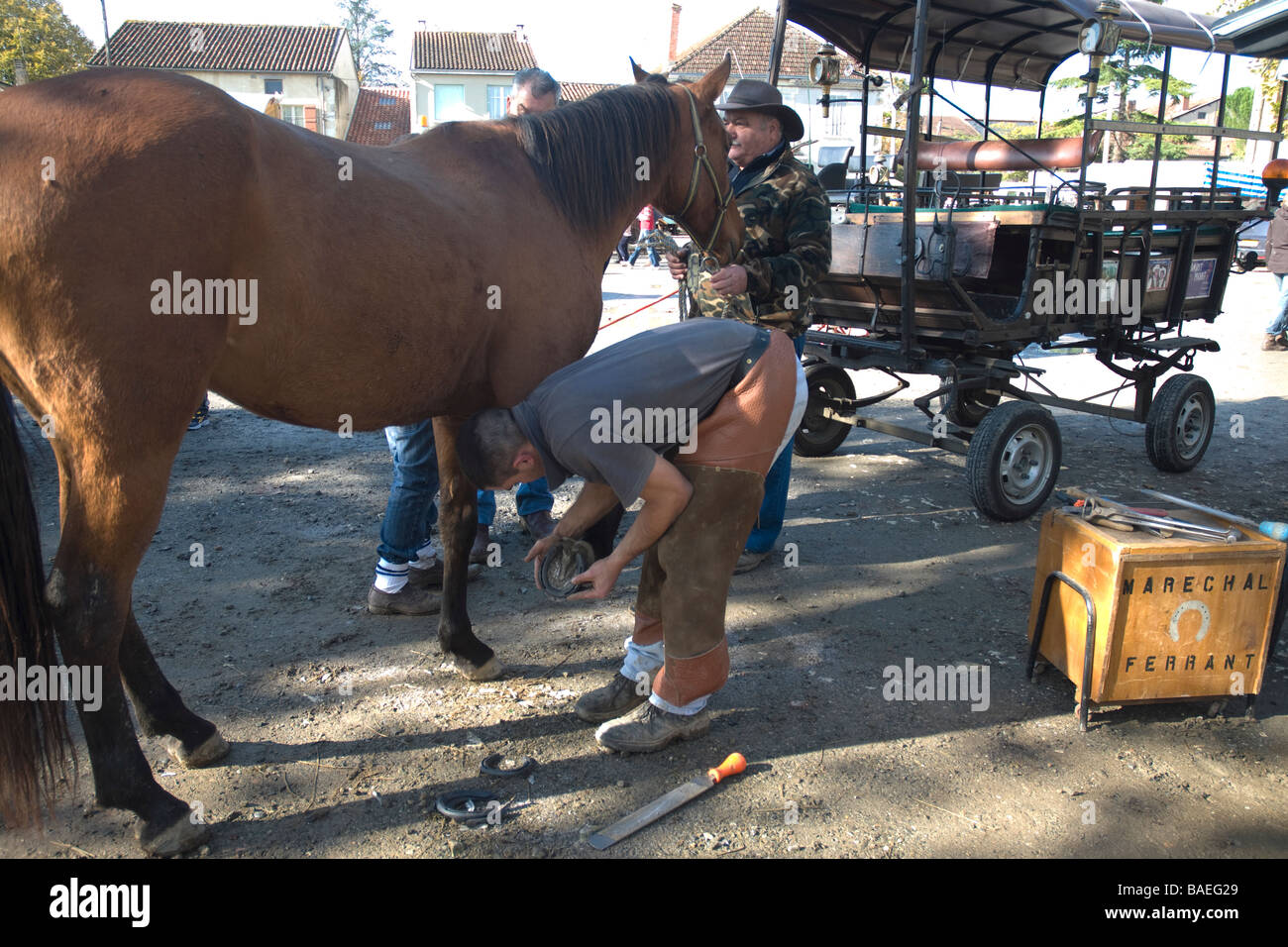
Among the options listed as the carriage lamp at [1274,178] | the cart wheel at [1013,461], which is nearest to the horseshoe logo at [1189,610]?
the cart wheel at [1013,461]

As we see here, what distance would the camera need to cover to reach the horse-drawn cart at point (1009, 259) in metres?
4.66

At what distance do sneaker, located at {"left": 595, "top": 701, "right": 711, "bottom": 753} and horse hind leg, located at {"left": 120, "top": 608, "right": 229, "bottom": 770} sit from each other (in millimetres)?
1259

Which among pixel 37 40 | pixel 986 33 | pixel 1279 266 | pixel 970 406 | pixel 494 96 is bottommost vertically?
pixel 970 406

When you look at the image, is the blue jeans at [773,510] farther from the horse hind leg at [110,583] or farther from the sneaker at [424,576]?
the horse hind leg at [110,583]

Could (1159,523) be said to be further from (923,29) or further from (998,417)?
(923,29)

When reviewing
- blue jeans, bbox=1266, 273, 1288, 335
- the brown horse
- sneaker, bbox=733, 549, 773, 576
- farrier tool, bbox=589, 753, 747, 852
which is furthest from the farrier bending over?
blue jeans, bbox=1266, 273, 1288, 335

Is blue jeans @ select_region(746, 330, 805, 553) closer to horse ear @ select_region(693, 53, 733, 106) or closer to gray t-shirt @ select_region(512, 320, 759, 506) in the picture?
horse ear @ select_region(693, 53, 733, 106)

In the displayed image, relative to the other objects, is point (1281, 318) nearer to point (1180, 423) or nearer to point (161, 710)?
point (1180, 423)

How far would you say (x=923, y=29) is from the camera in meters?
4.45

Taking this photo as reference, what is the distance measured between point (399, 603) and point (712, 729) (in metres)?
1.58

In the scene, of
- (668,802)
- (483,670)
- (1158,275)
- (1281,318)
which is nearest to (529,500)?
(483,670)

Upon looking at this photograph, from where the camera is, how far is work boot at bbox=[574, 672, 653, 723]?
2961 millimetres

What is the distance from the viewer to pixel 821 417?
6012 millimetres

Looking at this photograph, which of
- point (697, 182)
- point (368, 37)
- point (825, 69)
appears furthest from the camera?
point (368, 37)
